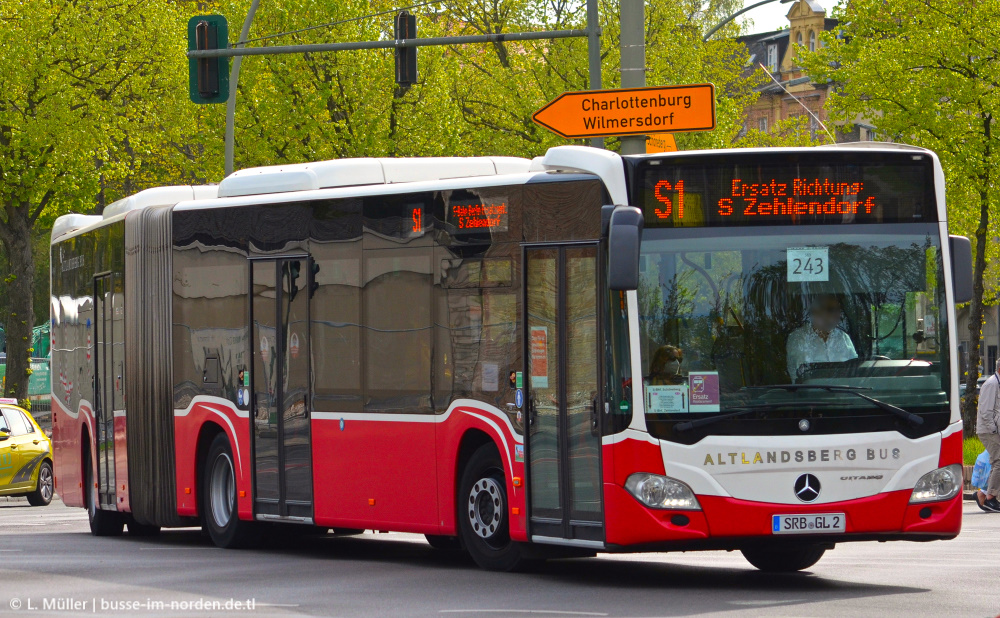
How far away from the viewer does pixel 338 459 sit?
543 inches

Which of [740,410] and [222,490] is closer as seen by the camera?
[740,410]

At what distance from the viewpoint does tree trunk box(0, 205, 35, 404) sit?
3434 centimetres

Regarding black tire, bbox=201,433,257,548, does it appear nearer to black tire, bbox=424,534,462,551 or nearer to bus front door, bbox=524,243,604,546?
black tire, bbox=424,534,462,551

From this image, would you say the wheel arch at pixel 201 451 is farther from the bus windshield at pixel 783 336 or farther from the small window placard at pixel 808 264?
the small window placard at pixel 808 264

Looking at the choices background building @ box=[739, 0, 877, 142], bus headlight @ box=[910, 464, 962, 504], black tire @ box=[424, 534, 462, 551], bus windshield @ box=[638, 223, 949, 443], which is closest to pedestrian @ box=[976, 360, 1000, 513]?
black tire @ box=[424, 534, 462, 551]

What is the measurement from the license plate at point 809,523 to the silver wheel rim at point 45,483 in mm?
17820

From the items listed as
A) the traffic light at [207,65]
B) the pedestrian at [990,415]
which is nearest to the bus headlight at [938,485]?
the pedestrian at [990,415]

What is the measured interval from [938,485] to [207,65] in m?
11.8

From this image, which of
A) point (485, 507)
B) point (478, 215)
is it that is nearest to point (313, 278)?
point (478, 215)

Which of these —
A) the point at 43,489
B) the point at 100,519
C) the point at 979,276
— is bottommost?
the point at 43,489

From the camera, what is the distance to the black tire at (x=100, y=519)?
17.8 m

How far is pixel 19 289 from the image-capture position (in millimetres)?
34406

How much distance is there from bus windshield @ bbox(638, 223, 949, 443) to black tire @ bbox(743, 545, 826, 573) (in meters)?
1.86

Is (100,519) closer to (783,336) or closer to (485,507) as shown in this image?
(485,507)
